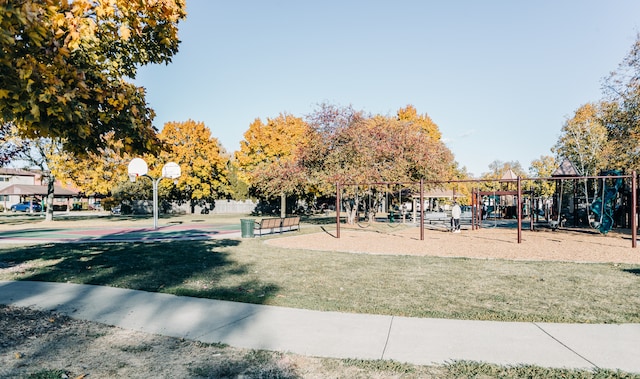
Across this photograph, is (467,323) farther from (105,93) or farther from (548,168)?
(548,168)

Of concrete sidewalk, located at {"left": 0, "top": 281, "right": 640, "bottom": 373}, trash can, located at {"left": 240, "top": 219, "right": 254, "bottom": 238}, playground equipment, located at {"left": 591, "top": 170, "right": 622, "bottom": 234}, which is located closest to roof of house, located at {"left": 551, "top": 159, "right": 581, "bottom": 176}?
playground equipment, located at {"left": 591, "top": 170, "right": 622, "bottom": 234}

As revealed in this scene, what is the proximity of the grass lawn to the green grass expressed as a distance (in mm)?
20

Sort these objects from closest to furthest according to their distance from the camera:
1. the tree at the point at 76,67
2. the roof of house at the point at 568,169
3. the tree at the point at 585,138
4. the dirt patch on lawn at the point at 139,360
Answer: the dirt patch on lawn at the point at 139,360, the tree at the point at 76,67, the roof of house at the point at 568,169, the tree at the point at 585,138

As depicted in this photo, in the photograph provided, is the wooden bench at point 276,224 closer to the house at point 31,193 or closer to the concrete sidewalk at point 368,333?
the concrete sidewalk at point 368,333

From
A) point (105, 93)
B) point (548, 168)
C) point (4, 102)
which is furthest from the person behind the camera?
point (548, 168)

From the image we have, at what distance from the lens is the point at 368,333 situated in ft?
17.9

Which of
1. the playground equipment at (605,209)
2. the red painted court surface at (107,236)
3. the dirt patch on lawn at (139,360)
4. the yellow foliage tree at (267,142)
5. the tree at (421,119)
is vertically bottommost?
the red painted court surface at (107,236)

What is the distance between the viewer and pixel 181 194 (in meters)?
55.3

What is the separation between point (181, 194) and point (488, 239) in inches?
1762

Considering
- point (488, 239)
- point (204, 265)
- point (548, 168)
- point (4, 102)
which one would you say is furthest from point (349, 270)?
point (548, 168)

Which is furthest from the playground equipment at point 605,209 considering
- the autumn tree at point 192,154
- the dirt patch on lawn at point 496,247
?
the autumn tree at point 192,154

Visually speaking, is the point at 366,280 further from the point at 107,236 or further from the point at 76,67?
the point at 107,236

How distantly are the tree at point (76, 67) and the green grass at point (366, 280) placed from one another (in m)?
3.34

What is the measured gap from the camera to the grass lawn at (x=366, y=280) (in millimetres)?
6812
